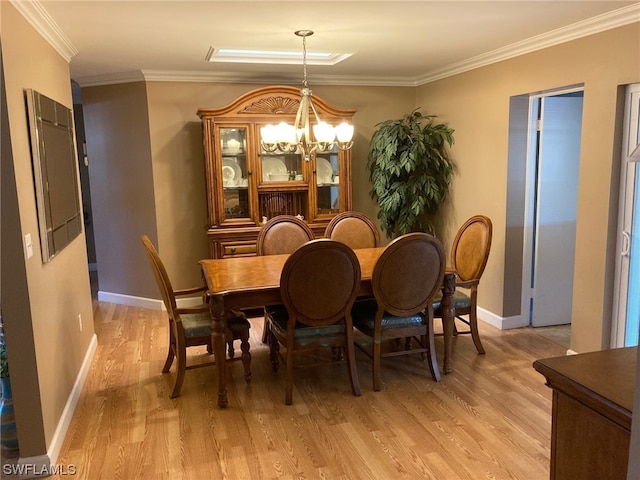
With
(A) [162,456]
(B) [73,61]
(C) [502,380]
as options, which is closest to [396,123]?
(C) [502,380]

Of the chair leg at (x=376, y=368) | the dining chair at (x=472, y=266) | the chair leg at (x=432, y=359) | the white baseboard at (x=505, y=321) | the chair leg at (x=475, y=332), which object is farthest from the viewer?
the white baseboard at (x=505, y=321)

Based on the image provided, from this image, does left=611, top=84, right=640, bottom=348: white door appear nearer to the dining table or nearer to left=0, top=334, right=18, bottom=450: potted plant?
the dining table

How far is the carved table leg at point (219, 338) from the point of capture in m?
2.98

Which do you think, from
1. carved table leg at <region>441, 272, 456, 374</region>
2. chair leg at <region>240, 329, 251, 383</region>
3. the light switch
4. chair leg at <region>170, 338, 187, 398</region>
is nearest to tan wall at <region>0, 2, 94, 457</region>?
the light switch

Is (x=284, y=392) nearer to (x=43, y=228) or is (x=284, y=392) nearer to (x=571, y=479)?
(x=43, y=228)

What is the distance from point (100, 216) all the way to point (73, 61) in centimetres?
170

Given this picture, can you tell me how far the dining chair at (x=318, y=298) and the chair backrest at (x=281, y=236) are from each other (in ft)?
3.36

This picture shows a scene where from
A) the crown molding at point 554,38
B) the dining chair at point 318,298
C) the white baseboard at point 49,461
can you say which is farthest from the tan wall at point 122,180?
the crown molding at point 554,38

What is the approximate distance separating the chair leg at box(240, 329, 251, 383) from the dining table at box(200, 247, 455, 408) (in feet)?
0.64

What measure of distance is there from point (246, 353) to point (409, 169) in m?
2.35

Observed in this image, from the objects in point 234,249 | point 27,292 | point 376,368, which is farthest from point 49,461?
point 234,249

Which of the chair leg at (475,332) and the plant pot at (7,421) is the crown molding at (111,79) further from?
the chair leg at (475,332)

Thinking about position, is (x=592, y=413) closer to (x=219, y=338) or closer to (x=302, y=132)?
(x=219, y=338)

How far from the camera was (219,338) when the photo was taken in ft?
9.93
